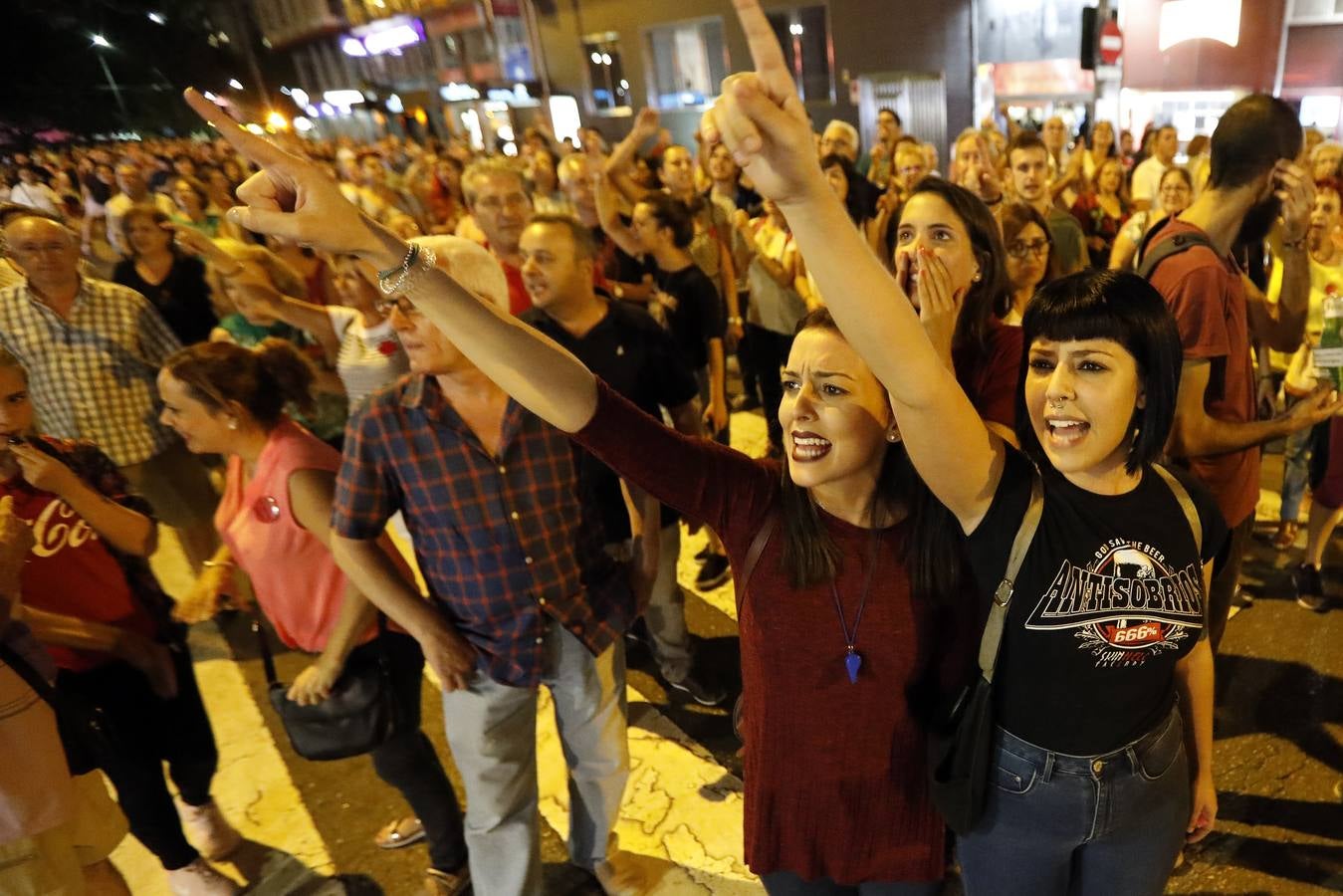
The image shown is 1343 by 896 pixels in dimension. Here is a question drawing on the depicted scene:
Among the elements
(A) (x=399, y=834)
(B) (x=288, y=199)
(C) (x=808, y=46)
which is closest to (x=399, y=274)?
(B) (x=288, y=199)

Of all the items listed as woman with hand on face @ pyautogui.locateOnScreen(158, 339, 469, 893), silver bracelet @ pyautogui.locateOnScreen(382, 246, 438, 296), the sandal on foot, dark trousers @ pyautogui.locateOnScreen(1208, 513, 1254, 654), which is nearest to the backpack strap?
dark trousers @ pyautogui.locateOnScreen(1208, 513, 1254, 654)

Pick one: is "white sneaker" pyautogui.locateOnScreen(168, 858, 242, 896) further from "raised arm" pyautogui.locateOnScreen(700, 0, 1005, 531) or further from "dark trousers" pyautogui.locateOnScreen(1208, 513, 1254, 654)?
"dark trousers" pyautogui.locateOnScreen(1208, 513, 1254, 654)

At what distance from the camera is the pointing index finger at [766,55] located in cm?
Answer: 90

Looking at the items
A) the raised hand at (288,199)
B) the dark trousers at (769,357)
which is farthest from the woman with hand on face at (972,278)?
the dark trousers at (769,357)

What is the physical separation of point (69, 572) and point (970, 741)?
2.39 metres

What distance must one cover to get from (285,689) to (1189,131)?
13080 millimetres

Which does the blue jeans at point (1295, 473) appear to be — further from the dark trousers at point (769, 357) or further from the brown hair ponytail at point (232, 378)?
the brown hair ponytail at point (232, 378)

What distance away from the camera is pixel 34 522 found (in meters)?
2.17

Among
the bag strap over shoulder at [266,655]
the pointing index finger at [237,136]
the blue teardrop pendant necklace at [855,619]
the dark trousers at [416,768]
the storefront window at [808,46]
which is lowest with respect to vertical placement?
the dark trousers at [416,768]

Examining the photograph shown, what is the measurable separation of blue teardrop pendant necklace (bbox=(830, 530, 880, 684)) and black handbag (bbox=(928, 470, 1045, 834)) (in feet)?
0.67

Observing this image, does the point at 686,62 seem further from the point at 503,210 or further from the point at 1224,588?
the point at 1224,588

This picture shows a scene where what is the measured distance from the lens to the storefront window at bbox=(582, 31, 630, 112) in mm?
19734

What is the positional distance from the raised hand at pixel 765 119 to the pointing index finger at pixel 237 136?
0.67 meters

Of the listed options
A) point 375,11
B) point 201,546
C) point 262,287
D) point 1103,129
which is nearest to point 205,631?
point 201,546
